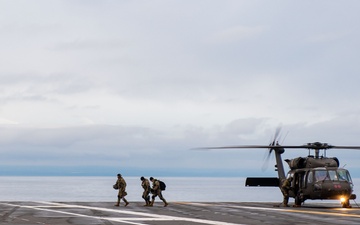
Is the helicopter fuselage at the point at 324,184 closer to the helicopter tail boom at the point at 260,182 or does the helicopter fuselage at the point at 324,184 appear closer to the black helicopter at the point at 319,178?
the black helicopter at the point at 319,178

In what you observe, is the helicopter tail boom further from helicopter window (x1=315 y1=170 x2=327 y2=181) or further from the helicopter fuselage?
helicopter window (x1=315 y1=170 x2=327 y2=181)

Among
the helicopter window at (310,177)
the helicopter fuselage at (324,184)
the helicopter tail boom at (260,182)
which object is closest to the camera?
the helicopter fuselage at (324,184)

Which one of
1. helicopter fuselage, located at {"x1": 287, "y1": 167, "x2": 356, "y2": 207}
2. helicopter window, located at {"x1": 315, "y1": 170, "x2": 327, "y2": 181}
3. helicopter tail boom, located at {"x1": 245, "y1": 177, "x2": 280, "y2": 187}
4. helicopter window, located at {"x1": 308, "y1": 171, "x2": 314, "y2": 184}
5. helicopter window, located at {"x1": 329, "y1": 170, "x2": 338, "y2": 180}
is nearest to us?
helicopter fuselage, located at {"x1": 287, "y1": 167, "x2": 356, "y2": 207}

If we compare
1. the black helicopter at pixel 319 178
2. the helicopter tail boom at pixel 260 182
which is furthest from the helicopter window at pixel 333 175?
the helicopter tail boom at pixel 260 182

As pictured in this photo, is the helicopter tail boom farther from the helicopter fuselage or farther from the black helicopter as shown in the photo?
the helicopter fuselage

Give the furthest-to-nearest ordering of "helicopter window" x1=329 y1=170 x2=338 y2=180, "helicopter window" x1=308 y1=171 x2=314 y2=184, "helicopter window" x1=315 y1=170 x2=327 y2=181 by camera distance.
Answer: "helicopter window" x1=308 y1=171 x2=314 y2=184, "helicopter window" x1=315 y1=170 x2=327 y2=181, "helicopter window" x1=329 y1=170 x2=338 y2=180

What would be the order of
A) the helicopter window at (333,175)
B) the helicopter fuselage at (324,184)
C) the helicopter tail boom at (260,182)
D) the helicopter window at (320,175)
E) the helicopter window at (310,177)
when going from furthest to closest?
1. the helicopter tail boom at (260,182)
2. the helicopter window at (310,177)
3. the helicopter window at (320,175)
4. the helicopter window at (333,175)
5. the helicopter fuselage at (324,184)

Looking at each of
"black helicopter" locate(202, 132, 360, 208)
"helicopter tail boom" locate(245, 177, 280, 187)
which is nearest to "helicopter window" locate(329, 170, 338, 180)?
"black helicopter" locate(202, 132, 360, 208)

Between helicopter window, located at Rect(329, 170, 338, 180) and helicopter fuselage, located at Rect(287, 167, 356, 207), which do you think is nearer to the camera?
helicopter fuselage, located at Rect(287, 167, 356, 207)

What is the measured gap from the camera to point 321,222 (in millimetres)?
22297

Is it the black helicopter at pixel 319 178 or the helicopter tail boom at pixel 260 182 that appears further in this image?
the helicopter tail boom at pixel 260 182

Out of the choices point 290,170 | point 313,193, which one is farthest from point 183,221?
point 290,170

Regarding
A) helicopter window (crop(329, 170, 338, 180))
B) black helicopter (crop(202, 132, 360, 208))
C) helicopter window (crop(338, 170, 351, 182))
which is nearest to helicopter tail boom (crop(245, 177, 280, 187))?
black helicopter (crop(202, 132, 360, 208))

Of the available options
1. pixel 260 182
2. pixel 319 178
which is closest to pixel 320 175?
pixel 319 178
